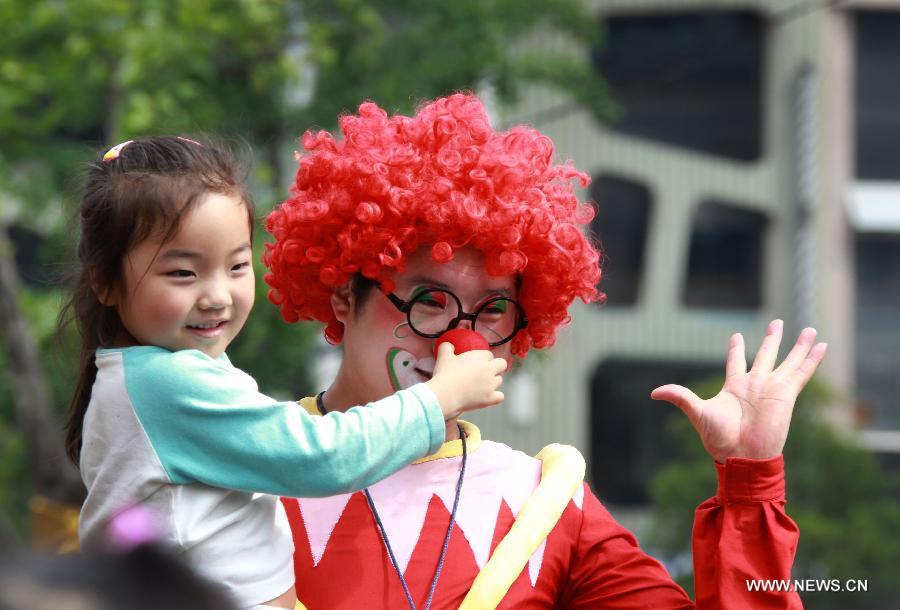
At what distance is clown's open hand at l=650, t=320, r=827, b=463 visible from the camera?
7.18ft

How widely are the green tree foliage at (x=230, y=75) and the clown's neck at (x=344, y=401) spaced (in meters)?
4.26

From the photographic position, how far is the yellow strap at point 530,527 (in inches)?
86.0

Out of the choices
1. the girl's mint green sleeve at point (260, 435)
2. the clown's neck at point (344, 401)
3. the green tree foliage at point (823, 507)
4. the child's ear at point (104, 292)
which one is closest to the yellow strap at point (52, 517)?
the clown's neck at point (344, 401)

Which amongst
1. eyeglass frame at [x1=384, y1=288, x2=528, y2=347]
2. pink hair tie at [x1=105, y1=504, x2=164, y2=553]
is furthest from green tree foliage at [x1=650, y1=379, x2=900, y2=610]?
pink hair tie at [x1=105, y1=504, x2=164, y2=553]

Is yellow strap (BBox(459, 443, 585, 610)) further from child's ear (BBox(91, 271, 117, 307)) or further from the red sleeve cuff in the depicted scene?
child's ear (BBox(91, 271, 117, 307))

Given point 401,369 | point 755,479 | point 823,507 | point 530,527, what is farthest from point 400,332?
point 823,507

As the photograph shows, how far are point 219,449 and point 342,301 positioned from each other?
567 mm

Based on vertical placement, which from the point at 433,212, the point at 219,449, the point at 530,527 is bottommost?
the point at 530,527

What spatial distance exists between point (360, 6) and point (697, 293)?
25.5 feet

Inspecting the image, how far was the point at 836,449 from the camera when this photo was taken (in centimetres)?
1016

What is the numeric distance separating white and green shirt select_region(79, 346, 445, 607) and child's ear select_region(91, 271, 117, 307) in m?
0.10

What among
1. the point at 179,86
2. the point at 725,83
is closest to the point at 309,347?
the point at 179,86

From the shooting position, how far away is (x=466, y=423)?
2445mm

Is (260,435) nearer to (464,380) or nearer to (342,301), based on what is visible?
(464,380)
